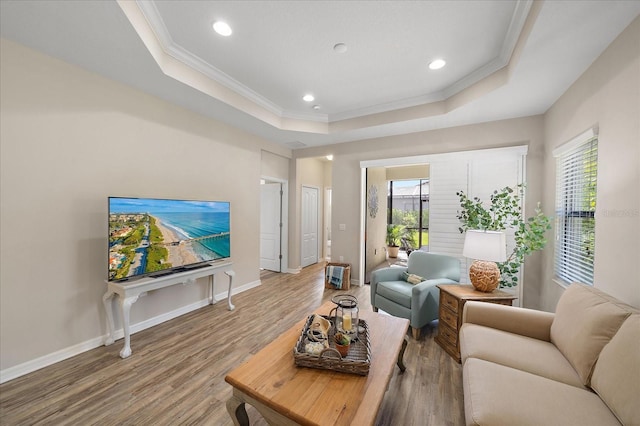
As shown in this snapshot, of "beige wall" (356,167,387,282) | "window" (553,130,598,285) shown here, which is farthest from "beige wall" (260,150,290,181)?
"window" (553,130,598,285)

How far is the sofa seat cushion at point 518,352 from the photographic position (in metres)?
1.40

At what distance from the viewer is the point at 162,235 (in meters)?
2.67

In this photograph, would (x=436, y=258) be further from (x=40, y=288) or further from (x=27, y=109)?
(x=27, y=109)

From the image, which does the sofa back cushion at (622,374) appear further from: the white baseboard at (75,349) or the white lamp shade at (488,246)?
the white baseboard at (75,349)

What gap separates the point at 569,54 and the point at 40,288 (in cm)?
486

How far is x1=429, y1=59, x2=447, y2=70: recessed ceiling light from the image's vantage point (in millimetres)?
2561

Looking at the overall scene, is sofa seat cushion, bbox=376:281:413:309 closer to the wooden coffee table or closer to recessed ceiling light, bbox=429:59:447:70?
the wooden coffee table

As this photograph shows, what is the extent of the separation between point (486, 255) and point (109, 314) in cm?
377

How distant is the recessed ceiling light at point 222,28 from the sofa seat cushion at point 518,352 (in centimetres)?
317

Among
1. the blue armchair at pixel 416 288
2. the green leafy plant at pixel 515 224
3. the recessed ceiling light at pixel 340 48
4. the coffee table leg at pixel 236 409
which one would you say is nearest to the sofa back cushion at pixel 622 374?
the blue armchair at pixel 416 288

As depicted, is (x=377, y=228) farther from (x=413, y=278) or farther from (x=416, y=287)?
(x=416, y=287)

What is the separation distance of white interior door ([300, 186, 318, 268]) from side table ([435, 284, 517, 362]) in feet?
11.5

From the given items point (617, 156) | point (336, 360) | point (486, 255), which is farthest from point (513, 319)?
point (336, 360)

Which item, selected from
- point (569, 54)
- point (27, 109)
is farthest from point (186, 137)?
point (569, 54)
